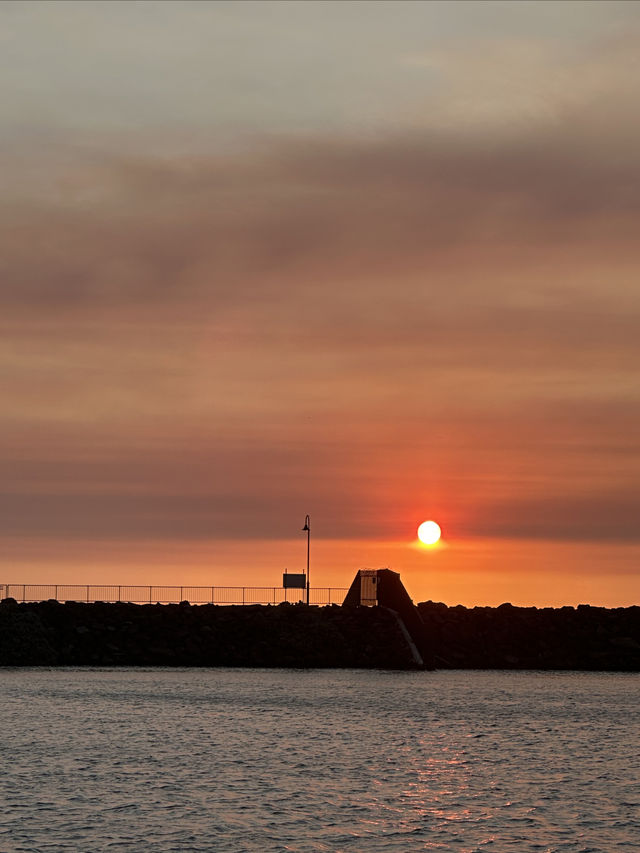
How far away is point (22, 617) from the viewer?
129m

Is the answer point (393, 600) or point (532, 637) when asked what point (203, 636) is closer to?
point (393, 600)

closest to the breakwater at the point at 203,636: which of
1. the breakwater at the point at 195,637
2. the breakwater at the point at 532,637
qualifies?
the breakwater at the point at 195,637

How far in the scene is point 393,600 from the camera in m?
132

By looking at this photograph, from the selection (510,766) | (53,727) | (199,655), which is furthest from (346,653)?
(510,766)

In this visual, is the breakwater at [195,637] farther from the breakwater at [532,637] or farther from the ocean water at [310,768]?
the ocean water at [310,768]

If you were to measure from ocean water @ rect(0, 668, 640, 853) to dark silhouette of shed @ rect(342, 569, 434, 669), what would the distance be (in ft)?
53.4

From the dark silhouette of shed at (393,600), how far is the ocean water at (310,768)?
→ 16286 mm

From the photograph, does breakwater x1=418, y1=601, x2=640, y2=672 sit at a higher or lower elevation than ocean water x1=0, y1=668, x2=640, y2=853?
higher

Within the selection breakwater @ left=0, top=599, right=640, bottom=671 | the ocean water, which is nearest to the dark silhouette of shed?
breakwater @ left=0, top=599, right=640, bottom=671

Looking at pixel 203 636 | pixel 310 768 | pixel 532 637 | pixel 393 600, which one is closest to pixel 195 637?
pixel 203 636

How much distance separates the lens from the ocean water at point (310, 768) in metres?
44.2

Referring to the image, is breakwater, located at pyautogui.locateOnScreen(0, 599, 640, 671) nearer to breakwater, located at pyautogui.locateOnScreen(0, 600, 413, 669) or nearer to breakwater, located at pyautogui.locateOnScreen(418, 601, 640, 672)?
breakwater, located at pyautogui.locateOnScreen(0, 600, 413, 669)

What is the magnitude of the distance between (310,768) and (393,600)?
71.1 metres

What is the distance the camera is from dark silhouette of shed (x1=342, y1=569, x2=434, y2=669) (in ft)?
433
